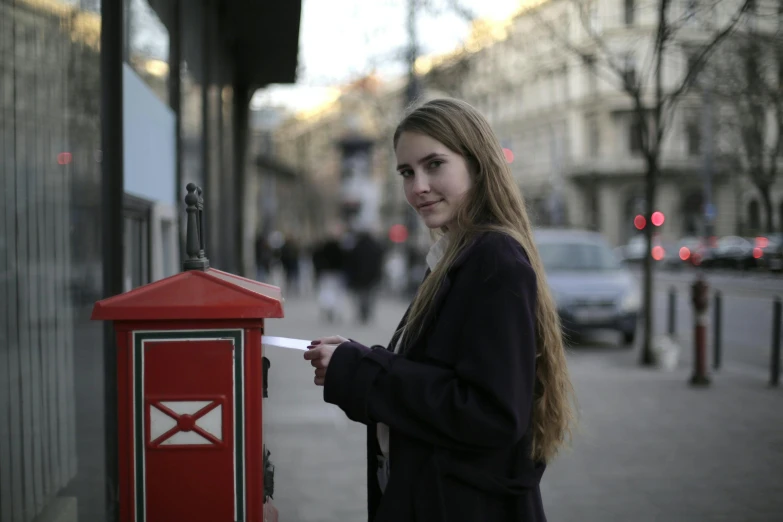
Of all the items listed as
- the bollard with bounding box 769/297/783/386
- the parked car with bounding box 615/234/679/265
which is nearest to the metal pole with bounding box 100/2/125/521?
the bollard with bounding box 769/297/783/386

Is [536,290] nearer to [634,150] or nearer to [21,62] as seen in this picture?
[21,62]

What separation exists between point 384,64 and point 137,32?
15811 millimetres

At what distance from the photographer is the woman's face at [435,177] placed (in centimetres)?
217

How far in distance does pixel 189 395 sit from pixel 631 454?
16.0 ft

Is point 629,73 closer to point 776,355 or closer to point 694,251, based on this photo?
point 776,355

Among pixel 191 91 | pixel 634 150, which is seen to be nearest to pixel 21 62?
Result: pixel 191 91

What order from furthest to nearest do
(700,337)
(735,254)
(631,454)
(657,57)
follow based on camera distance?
(735,254)
(657,57)
(700,337)
(631,454)

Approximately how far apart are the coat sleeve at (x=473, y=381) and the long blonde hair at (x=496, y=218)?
7.1 inches

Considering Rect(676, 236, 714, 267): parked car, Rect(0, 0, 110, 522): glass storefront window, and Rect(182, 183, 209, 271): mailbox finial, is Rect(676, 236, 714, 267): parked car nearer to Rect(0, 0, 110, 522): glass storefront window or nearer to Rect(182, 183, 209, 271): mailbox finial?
Rect(0, 0, 110, 522): glass storefront window

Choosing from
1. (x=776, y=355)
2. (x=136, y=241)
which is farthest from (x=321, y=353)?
(x=776, y=355)

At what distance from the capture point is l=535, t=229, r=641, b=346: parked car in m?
13.2

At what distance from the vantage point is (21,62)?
2.88 m

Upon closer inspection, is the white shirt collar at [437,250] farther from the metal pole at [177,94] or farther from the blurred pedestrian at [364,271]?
the blurred pedestrian at [364,271]

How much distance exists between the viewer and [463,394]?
1.93 m
